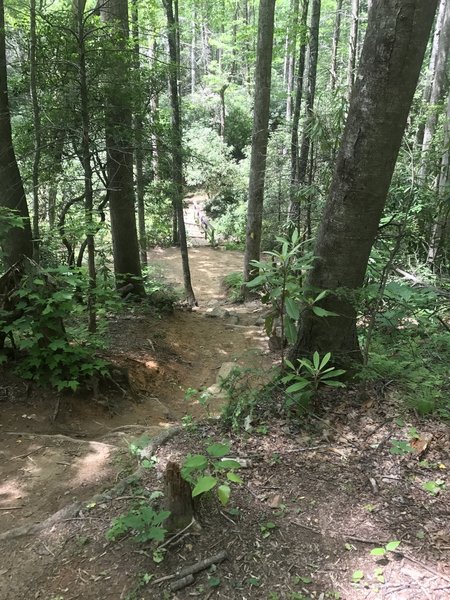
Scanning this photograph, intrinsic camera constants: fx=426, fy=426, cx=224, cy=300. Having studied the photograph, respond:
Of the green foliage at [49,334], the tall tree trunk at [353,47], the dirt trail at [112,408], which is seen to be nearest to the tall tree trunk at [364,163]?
the dirt trail at [112,408]

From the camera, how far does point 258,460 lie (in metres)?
2.81

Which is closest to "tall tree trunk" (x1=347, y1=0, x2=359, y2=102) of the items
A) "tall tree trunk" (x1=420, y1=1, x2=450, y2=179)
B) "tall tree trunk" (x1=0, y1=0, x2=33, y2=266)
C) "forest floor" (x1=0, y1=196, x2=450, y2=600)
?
"tall tree trunk" (x1=420, y1=1, x2=450, y2=179)

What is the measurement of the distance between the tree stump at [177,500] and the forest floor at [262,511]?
0.24 ft

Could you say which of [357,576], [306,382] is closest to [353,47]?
[306,382]

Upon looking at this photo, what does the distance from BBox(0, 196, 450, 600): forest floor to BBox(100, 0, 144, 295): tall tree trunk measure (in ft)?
12.2

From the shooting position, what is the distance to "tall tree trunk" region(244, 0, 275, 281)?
30.9 ft

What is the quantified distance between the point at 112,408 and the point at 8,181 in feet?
11.5

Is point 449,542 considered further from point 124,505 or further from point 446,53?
point 446,53

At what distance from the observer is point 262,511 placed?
2381mm

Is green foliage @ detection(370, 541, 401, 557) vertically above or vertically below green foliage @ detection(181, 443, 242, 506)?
below

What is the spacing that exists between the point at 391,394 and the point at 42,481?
2.79 meters

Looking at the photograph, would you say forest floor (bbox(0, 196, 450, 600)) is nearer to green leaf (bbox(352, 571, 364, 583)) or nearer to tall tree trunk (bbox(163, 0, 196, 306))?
green leaf (bbox(352, 571, 364, 583))

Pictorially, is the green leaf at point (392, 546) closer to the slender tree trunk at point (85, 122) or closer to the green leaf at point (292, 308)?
the green leaf at point (292, 308)

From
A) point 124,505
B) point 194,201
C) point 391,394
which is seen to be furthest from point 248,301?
point 194,201
